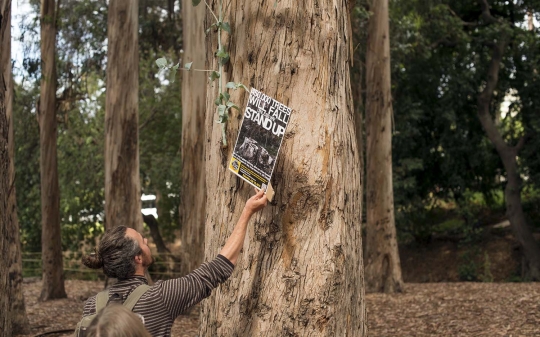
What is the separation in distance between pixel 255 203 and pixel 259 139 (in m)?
0.31

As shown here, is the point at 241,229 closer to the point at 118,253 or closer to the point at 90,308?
the point at 118,253

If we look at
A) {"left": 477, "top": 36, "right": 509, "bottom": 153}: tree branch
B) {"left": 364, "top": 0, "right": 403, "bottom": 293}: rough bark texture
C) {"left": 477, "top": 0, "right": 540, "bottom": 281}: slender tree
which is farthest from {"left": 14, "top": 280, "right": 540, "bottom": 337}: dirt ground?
{"left": 477, "top": 36, "right": 509, "bottom": 153}: tree branch

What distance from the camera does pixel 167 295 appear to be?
3.57m

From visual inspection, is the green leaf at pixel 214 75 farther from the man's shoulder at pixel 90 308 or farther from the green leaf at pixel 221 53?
the man's shoulder at pixel 90 308

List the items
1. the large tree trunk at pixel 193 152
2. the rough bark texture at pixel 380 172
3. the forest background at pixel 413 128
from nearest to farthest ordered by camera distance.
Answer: the large tree trunk at pixel 193 152 < the rough bark texture at pixel 380 172 < the forest background at pixel 413 128

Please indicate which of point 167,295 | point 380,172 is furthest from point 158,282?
point 380,172

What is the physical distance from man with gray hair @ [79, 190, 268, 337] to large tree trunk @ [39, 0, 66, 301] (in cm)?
1394

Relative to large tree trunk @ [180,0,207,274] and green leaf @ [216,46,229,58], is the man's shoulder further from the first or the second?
large tree trunk @ [180,0,207,274]

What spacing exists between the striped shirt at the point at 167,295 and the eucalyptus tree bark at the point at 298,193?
1.27 feet

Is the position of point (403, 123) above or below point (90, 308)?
above

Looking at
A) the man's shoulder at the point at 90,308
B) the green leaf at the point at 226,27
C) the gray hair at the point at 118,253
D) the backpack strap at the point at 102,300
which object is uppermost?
the green leaf at the point at 226,27

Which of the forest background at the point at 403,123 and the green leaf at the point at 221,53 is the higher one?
the forest background at the point at 403,123

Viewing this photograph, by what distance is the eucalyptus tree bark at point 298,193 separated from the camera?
12.8 feet

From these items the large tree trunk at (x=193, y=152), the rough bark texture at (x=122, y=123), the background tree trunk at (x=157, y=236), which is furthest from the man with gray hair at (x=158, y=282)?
the background tree trunk at (x=157, y=236)
